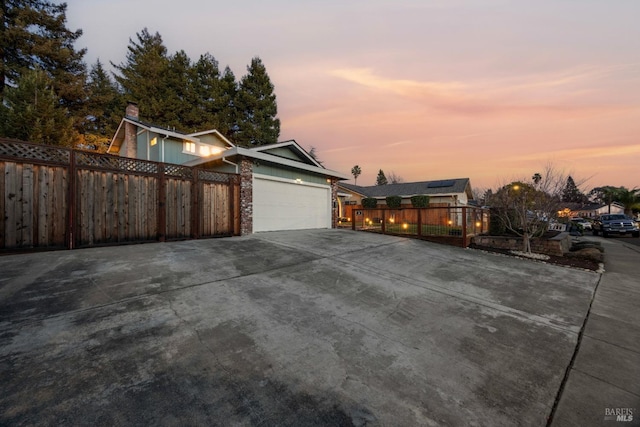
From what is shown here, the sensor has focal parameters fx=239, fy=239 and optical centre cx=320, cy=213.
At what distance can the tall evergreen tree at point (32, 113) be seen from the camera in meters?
12.7

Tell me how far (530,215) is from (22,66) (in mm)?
31935

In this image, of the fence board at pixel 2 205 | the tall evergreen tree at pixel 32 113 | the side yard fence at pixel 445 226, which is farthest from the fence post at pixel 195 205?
the tall evergreen tree at pixel 32 113

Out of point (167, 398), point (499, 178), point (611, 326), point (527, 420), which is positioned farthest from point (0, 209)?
point (499, 178)

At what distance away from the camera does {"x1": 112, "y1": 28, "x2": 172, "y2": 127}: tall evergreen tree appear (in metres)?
23.0

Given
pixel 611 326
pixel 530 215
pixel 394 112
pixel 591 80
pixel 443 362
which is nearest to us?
pixel 443 362

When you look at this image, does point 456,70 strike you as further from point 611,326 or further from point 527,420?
point 527,420

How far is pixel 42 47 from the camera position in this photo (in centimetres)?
1641

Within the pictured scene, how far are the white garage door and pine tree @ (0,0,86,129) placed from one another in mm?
18540

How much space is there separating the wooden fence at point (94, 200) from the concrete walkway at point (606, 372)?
8.68 m

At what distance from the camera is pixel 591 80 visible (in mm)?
10414

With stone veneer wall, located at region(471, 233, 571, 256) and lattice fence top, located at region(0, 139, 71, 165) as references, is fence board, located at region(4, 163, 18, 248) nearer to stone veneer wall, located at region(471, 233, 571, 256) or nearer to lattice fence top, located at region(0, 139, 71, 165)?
lattice fence top, located at region(0, 139, 71, 165)

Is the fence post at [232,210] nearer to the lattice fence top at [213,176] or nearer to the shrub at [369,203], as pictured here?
the lattice fence top at [213,176]

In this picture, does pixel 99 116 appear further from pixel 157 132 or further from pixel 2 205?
pixel 2 205

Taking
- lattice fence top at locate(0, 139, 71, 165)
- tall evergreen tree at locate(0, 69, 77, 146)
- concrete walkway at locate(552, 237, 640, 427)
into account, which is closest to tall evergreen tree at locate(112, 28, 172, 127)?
tall evergreen tree at locate(0, 69, 77, 146)
